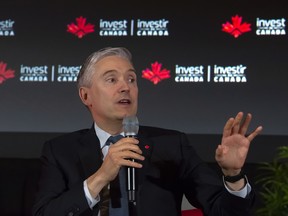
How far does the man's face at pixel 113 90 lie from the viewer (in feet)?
6.20

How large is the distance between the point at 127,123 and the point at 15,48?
304cm

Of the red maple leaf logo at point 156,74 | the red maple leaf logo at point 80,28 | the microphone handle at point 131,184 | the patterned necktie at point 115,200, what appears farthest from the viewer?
the red maple leaf logo at point 80,28

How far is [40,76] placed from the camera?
14.6 ft

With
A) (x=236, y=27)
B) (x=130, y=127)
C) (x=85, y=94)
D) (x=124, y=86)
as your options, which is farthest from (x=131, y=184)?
(x=236, y=27)

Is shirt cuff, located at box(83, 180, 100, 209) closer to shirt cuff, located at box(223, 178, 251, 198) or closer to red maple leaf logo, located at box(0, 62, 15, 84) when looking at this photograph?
shirt cuff, located at box(223, 178, 251, 198)

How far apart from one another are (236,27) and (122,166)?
2.81 meters

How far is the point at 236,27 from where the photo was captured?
439 cm

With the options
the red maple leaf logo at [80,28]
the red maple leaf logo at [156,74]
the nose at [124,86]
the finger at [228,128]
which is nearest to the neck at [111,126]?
the nose at [124,86]

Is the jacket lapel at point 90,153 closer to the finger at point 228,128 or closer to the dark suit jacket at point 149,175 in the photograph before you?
the dark suit jacket at point 149,175

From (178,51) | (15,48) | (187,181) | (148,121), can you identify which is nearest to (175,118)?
(148,121)

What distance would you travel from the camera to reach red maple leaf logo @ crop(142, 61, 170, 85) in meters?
4.38

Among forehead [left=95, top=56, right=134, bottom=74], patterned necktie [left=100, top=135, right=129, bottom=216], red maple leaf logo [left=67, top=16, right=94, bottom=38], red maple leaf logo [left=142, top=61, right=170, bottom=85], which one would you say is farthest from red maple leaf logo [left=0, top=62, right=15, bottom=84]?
patterned necktie [left=100, top=135, right=129, bottom=216]

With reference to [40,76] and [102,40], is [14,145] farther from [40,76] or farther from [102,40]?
[102,40]

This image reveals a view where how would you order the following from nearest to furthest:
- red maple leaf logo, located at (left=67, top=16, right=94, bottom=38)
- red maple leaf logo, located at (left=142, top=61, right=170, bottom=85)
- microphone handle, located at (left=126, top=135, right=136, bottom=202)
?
microphone handle, located at (left=126, top=135, right=136, bottom=202), red maple leaf logo, located at (left=142, top=61, right=170, bottom=85), red maple leaf logo, located at (left=67, top=16, right=94, bottom=38)
